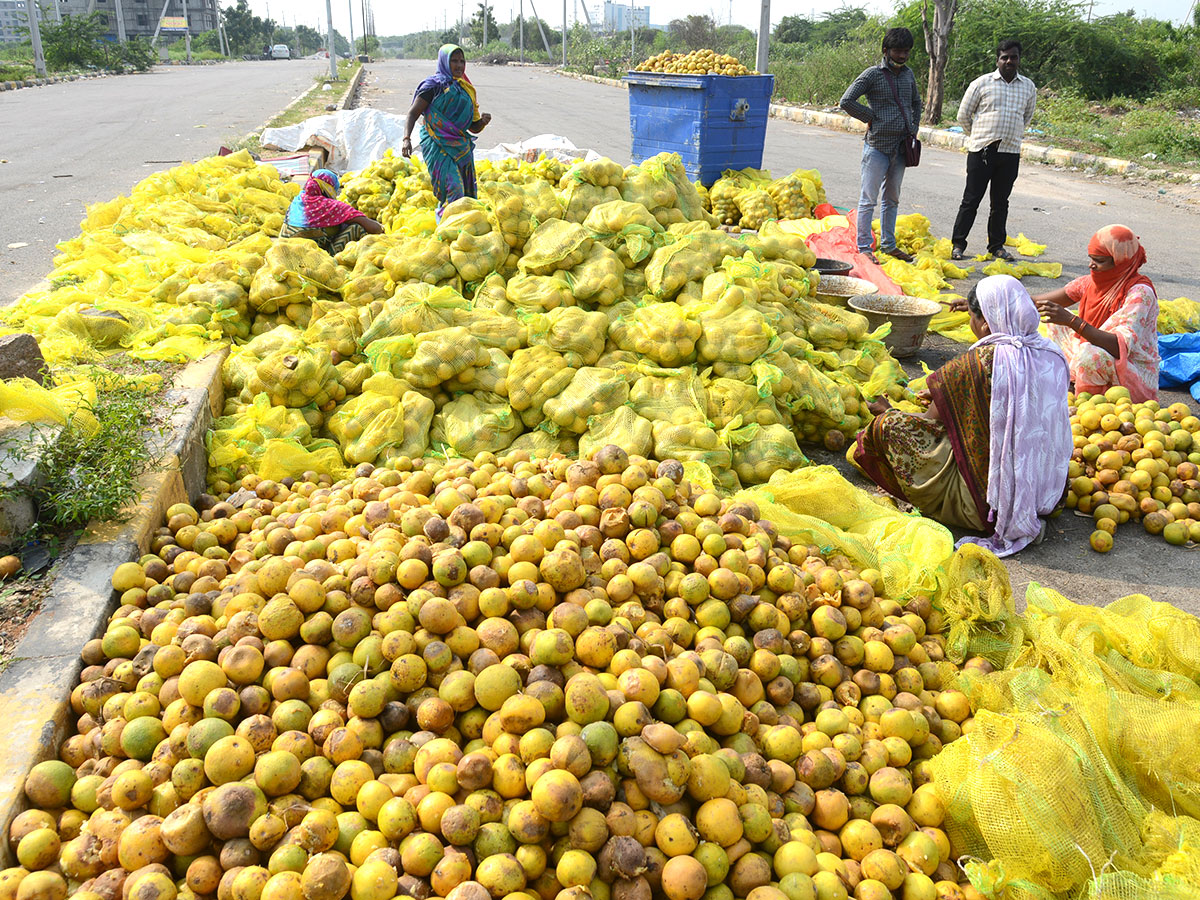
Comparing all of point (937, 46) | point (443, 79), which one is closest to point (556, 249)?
point (443, 79)

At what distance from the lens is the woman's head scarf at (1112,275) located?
5.05 m

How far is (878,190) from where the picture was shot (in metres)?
8.23

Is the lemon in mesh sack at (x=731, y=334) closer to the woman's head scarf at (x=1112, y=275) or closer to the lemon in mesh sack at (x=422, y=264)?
the lemon in mesh sack at (x=422, y=264)

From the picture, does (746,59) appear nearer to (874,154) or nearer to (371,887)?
(874,154)

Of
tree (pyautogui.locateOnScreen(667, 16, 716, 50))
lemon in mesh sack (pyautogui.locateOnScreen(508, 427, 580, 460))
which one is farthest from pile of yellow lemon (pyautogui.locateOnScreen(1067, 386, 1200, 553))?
tree (pyautogui.locateOnScreen(667, 16, 716, 50))

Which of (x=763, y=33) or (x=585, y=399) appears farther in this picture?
(x=763, y=33)

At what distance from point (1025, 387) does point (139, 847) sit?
152 inches

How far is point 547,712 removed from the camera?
213cm

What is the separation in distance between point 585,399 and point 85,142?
1581cm

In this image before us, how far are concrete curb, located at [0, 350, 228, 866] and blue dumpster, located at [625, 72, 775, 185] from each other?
23.0 ft

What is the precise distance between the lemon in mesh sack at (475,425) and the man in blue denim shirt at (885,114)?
4973 mm

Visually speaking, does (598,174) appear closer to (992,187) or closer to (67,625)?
(67,625)

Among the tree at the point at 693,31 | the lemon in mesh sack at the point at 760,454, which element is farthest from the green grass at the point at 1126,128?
the tree at the point at 693,31

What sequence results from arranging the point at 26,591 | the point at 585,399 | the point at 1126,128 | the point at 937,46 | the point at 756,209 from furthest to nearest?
the point at 1126,128
the point at 937,46
the point at 756,209
the point at 585,399
the point at 26,591
